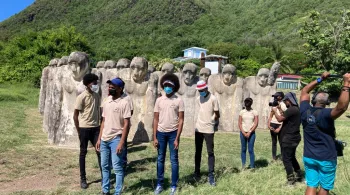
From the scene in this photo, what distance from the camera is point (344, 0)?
50.0 metres

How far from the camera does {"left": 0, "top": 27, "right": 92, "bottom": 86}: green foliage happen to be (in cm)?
2738

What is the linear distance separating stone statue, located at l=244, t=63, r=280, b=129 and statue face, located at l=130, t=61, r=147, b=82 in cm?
405

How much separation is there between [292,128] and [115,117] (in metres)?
2.55

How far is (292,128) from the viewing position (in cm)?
500

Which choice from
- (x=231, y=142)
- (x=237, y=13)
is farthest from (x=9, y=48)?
(x=237, y=13)

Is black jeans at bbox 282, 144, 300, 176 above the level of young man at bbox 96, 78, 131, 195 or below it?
below

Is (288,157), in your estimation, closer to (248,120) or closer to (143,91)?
(248,120)

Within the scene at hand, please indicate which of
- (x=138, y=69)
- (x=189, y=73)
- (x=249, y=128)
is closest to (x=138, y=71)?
(x=138, y=69)

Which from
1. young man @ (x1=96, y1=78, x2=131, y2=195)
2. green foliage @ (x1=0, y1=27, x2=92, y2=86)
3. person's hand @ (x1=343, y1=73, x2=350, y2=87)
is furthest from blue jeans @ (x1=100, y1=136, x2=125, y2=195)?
green foliage @ (x1=0, y1=27, x2=92, y2=86)

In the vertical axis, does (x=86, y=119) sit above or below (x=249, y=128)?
above

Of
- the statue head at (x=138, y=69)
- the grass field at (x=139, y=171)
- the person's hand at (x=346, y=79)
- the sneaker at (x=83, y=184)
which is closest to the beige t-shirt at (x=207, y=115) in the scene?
the grass field at (x=139, y=171)

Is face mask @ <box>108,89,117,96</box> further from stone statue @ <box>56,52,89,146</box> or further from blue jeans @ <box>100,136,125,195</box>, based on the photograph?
stone statue @ <box>56,52,89,146</box>

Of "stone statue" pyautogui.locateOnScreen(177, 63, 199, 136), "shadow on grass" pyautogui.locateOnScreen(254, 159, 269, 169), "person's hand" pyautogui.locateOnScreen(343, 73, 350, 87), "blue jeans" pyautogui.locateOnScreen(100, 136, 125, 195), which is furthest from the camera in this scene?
"stone statue" pyautogui.locateOnScreen(177, 63, 199, 136)

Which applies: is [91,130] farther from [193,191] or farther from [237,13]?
[237,13]
